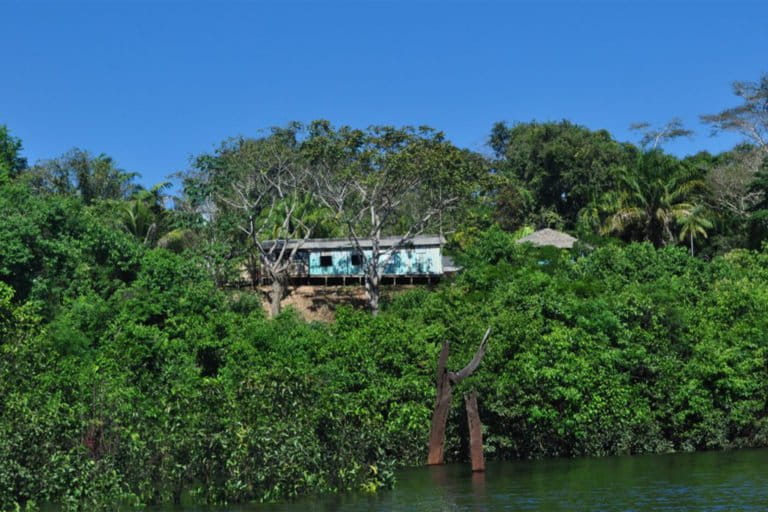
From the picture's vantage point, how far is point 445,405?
87.1 ft

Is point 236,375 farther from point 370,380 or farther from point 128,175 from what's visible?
point 128,175

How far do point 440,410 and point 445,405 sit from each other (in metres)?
0.22

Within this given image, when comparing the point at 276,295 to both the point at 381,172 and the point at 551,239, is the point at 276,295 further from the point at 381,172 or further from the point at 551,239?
the point at 551,239

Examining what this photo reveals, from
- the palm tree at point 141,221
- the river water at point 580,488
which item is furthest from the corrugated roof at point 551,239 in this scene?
the river water at point 580,488

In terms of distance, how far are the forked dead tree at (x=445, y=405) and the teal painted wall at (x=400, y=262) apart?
28.4m

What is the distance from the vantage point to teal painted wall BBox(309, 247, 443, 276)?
183 ft

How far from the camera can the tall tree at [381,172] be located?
1941 inches

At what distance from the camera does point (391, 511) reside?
61.2ft

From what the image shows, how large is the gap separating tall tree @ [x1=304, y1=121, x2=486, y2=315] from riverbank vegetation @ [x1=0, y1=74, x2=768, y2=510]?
0.41ft

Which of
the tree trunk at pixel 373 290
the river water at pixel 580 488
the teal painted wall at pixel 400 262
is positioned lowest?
the river water at pixel 580 488

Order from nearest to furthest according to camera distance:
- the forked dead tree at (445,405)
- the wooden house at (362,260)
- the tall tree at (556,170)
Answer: the forked dead tree at (445,405)
the wooden house at (362,260)
the tall tree at (556,170)

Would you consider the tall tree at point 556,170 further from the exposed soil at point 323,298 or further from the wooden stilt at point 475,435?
the wooden stilt at point 475,435

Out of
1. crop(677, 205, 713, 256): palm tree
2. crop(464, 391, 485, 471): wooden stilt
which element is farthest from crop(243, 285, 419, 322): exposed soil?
crop(464, 391, 485, 471): wooden stilt

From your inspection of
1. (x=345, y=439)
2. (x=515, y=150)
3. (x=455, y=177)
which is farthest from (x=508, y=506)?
(x=515, y=150)
